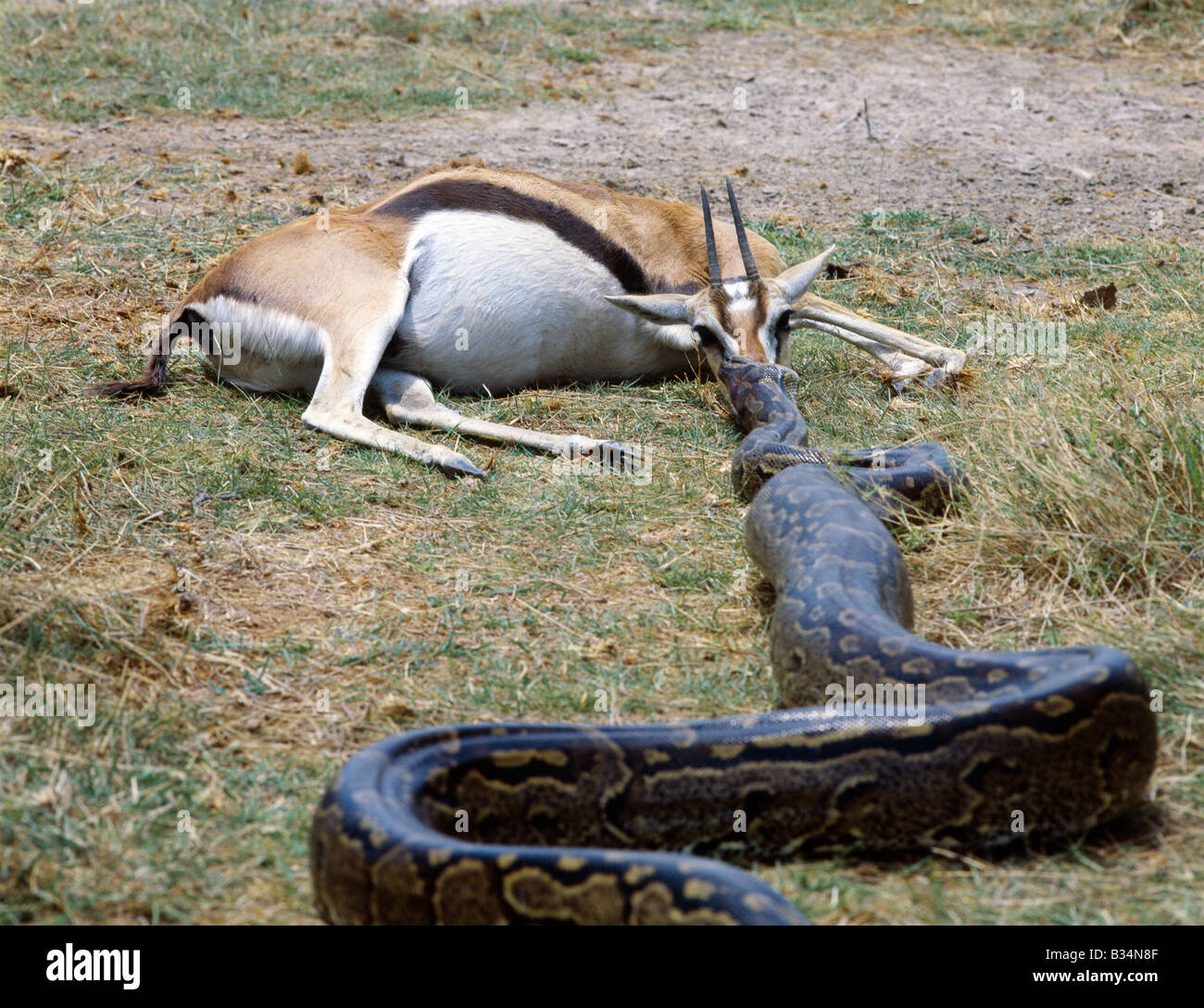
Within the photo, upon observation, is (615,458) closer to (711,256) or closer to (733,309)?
(733,309)

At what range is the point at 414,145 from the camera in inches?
389

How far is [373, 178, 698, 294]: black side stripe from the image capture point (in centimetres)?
689

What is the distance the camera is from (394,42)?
477 inches

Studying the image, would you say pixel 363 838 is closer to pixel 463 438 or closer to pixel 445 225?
pixel 463 438

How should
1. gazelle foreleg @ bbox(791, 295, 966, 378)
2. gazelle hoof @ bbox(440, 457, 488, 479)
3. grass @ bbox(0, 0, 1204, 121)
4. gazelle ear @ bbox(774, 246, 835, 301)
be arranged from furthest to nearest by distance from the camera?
grass @ bbox(0, 0, 1204, 121) → gazelle ear @ bbox(774, 246, 835, 301) → gazelle foreleg @ bbox(791, 295, 966, 378) → gazelle hoof @ bbox(440, 457, 488, 479)

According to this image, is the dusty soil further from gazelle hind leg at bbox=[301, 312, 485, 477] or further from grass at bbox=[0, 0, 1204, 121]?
gazelle hind leg at bbox=[301, 312, 485, 477]

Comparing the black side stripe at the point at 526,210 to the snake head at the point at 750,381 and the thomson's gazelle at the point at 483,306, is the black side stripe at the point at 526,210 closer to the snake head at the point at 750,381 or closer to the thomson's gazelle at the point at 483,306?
the thomson's gazelle at the point at 483,306

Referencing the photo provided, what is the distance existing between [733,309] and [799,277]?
52 cm

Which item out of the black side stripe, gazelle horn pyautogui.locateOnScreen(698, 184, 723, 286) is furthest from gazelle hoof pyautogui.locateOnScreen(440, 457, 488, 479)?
gazelle horn pyautogui.locateOnScreen(698, 184, 723, 286)

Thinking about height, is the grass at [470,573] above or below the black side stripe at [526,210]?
below

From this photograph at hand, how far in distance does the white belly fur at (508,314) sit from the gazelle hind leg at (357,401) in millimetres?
350

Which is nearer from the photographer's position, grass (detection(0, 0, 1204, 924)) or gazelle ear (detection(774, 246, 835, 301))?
grass (detection(0, 0, 1204, 924))

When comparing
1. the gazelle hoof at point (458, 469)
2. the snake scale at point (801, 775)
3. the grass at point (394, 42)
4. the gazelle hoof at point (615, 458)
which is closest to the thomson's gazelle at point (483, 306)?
the gazelle hoof at point (615, 458)

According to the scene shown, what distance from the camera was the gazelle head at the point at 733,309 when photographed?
6.53m
